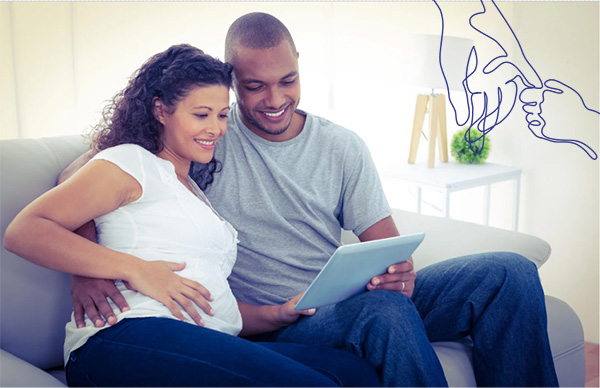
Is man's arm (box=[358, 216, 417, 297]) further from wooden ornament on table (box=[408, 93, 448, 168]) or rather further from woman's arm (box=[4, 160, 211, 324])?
wooden ornament on table (box=[408, 93, 448, 168])

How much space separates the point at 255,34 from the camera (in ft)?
5.05

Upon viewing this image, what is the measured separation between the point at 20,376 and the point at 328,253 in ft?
2.42

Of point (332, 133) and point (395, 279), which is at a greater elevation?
point (332, 133)

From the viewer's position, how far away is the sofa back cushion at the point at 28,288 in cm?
128

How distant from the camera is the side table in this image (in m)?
2.40

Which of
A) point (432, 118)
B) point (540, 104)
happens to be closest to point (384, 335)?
point (432, 118)

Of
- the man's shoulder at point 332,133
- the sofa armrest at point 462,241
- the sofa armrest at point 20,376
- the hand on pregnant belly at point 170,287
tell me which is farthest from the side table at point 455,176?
the sofa armrest at point 20,376

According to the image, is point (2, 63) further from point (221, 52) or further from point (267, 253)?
point (267, 253)

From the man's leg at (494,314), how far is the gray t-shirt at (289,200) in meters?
0.25

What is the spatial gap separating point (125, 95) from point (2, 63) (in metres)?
1.01

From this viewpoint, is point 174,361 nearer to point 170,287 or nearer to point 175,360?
point 175,360

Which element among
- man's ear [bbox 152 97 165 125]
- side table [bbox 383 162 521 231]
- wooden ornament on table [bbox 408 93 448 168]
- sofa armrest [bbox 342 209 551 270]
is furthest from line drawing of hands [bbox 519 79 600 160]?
man's ear [bbox 152 97 165 125]

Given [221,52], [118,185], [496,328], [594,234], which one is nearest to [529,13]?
[594,234]

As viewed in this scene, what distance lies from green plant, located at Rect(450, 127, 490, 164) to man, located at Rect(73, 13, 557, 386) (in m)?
1.21
